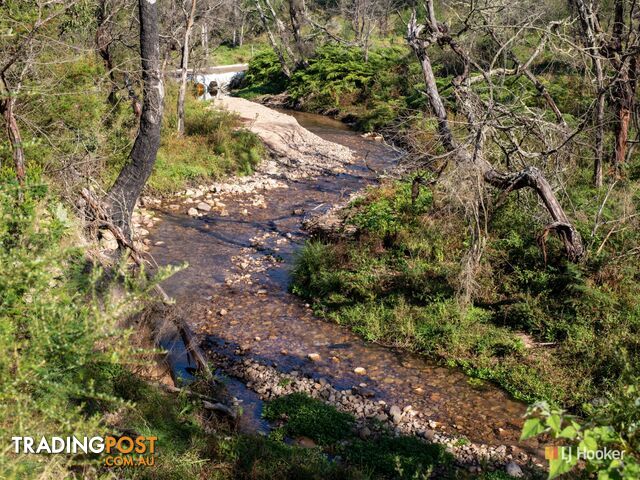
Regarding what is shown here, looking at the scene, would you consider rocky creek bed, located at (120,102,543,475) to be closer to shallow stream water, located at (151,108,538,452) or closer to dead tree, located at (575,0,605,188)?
shallow stream water, located at (151,108,538,452)

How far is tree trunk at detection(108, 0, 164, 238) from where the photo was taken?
9.80m

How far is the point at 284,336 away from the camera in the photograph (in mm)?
9031

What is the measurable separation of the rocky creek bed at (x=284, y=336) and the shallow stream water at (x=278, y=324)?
0.02 metres

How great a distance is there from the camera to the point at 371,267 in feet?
34.0

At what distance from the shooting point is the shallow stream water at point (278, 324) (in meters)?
7.30

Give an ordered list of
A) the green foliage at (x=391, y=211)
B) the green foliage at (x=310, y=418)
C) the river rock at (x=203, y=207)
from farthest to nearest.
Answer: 1. the river rock at (x=203, y=207)
2. the green foliage at (x=391, y=211)
3. the green foliage at (x=310, y=418)

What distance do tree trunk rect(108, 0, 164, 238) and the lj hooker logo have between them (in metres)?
5.08

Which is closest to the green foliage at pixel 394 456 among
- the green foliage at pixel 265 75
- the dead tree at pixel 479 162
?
the dead tree at pixel 479 162

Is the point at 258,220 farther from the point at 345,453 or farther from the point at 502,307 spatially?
the point at 345,453

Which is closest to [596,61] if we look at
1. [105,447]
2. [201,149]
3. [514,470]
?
[514,470]

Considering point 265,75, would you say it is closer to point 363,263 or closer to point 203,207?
point 203,207

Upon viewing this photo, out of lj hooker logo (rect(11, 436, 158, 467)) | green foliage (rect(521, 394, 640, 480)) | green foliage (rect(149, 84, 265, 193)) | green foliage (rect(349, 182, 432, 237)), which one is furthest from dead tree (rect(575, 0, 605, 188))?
lj hooker logo (rect(11, 436, 158, 467))

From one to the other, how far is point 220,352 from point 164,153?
9.11m

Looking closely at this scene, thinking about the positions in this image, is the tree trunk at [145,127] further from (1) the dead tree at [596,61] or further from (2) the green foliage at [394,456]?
(1) the dead tree at [596,61]
